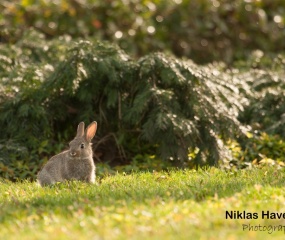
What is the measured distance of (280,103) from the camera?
451 inches

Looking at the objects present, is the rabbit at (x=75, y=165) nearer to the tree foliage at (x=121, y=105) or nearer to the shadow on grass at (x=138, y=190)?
the shadow on grass at (x=138, y=190)

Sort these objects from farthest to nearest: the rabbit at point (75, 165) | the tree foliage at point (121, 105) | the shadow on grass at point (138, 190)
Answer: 1. the tree foliage at point (121, 105)
2. the rabbit at point (75, 165)
3. the shadow on grass at point (138, 190)

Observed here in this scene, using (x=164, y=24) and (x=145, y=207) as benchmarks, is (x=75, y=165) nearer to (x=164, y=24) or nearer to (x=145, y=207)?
(x=145, y=207)

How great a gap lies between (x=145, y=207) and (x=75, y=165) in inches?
85.8

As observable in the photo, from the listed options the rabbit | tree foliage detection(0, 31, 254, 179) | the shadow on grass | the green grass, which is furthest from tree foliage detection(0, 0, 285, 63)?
the green grass

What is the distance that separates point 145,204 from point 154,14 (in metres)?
10.7

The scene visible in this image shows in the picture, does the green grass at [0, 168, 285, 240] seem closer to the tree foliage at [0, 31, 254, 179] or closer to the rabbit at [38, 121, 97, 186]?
the rabbit at [38, 121, 97, 186]

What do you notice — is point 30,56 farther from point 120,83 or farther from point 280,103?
point 280,103

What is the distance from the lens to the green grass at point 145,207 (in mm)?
5434

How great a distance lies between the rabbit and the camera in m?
8.16

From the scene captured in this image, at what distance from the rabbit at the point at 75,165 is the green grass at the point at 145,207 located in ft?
0.85

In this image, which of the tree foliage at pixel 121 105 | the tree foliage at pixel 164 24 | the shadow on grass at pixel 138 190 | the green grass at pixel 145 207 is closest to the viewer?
the green grass at pixel 145 207

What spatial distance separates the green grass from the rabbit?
0.26 metres

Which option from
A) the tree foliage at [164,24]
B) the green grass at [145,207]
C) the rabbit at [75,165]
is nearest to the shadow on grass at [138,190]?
the green grass at [145,207]
